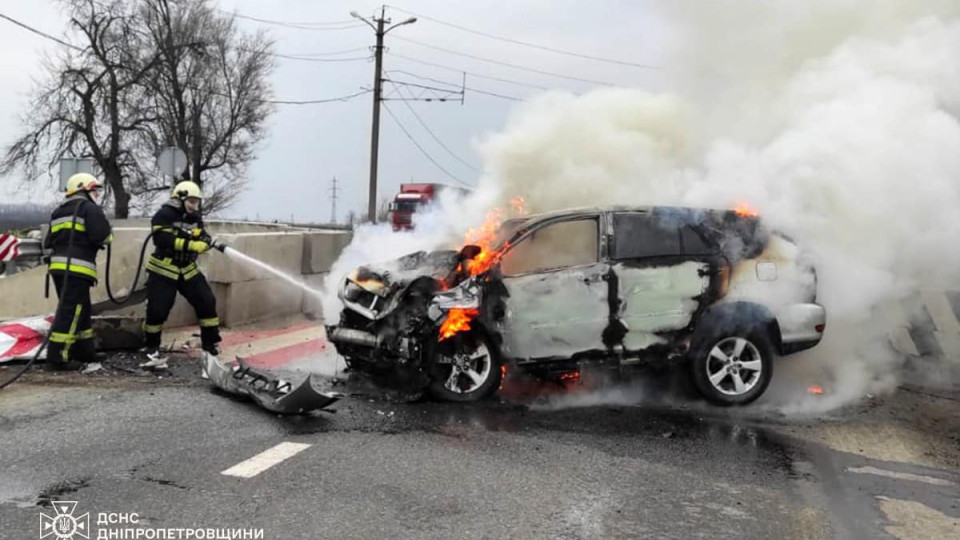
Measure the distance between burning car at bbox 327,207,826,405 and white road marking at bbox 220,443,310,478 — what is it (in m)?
1.52

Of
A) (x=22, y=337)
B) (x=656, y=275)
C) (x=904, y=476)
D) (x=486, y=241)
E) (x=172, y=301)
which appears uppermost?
(x=486, y=241)

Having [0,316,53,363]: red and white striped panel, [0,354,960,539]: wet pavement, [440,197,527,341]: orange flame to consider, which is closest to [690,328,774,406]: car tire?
[0,354,960,539]: wet pavement

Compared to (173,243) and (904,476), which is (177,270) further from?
(904,476)

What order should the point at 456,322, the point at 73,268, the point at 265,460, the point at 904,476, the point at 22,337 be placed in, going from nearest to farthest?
the point at 265,460 < the point at 904,476 < the point at 456,322 < the point at 73,268 < the point at 22,337

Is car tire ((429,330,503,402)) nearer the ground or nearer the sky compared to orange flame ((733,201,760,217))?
nearer the ground

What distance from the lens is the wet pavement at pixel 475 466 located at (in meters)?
3.86

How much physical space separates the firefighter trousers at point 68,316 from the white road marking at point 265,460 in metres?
3.25

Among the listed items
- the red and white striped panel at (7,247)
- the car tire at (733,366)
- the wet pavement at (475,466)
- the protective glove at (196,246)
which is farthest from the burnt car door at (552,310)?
the red and white striped panel at (7,247)

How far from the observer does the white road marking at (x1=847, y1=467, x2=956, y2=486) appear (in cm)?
490

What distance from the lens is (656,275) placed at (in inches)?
252

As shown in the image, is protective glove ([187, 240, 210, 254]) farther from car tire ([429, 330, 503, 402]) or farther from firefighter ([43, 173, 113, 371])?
car tire ([429, 330, 503, 402])

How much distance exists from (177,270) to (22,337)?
1.65 metres

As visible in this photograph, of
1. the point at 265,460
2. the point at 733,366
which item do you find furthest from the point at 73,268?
the point at 733,366

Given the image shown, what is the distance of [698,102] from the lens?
30.2 feet
